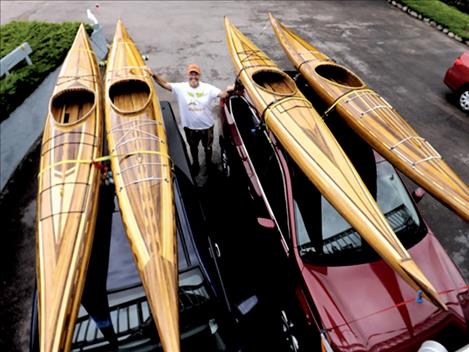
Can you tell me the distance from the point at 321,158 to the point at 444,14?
11852 mm

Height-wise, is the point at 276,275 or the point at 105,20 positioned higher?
the point at 105,20

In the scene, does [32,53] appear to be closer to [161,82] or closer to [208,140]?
[161,82]

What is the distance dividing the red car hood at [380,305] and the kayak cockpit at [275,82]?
2769 mm

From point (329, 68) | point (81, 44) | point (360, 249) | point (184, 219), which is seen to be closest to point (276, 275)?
point (360, 249)

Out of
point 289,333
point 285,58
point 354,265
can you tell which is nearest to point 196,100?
point 354,265

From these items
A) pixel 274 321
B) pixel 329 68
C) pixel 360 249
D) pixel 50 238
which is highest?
pixel 329 68

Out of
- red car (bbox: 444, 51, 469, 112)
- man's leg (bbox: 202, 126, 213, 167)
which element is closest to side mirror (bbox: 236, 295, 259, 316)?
man's leg (bbox: 202, 126, 213, 167)

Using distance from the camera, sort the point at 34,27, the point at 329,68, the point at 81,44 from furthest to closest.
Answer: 1. the point at 34,27
2. the point at 81,44
3. the point at 329,68

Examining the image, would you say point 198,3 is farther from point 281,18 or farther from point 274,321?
point 274,321

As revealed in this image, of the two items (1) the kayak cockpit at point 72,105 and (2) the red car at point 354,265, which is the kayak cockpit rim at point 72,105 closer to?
(1) the kayak cockpit at point 72,105

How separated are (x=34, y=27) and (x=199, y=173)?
6.67m

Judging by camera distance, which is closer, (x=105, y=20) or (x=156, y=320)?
(x=156, y=320)

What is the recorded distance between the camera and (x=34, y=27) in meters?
8.65

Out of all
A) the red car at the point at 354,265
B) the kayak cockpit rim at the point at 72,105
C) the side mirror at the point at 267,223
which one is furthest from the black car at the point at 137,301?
the kayak cockpit rim at the point at 72,105
